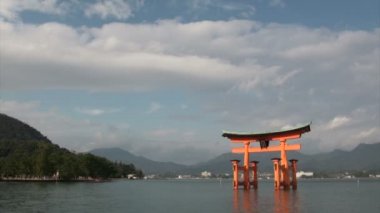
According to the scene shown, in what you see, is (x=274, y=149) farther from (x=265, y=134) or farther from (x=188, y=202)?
(x=188, y=202)

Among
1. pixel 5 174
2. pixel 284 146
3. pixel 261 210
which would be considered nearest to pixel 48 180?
pixel 5 174

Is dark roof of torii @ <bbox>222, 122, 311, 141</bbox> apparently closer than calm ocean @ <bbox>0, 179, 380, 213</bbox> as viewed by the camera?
No

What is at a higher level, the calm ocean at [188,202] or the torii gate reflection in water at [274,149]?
the torii gate reflection in water at [274,149]

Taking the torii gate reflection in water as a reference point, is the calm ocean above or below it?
below

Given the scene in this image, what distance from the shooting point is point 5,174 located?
5143 inches

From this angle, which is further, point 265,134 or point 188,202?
point 265,134

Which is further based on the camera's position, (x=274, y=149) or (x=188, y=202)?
(x=274, y=149)

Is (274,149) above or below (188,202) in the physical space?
above

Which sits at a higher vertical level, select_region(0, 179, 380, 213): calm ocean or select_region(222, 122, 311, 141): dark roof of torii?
select_region(222, 122, 311, 141): dark roof of torii

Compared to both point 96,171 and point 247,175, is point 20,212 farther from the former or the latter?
point 96,171

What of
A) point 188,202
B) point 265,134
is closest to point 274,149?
point 265,134

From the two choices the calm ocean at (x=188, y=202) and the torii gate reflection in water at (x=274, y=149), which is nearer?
the calm ocean at (x=188, y=202)

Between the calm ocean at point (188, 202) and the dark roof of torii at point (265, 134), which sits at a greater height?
the dark roof of torii at point (265, 134)

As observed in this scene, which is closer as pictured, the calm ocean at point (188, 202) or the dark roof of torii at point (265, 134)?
the calm ocean at point (188, 202)
